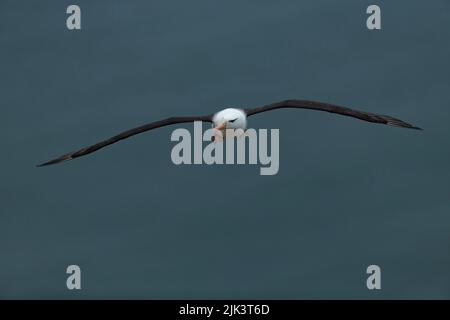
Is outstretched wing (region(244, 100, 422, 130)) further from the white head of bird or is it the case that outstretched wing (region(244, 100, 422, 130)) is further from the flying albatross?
the white head of bird

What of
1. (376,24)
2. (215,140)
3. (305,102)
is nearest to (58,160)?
(215,140)

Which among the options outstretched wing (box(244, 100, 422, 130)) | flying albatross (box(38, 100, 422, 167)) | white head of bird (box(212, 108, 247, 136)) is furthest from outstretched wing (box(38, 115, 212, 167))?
outstretched wing (box(244, 100, 422, 130))

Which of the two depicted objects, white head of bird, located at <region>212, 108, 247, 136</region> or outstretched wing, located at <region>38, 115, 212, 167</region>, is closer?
outstretched wing, located at <region>38, 115, 212, 167</region>

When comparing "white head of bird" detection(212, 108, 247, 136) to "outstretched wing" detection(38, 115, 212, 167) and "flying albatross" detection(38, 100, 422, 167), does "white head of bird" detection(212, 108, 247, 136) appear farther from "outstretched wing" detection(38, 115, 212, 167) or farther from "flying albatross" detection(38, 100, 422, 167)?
"outstretched wing" detection(38, 115, 212, 167)

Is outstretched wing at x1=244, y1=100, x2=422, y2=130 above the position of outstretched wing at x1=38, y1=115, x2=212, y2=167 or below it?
above

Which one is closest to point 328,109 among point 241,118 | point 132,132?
point 241,118

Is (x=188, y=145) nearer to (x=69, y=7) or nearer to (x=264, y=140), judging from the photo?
(x=264, y=140)

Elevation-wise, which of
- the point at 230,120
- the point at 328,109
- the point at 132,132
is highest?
the point at 328,109

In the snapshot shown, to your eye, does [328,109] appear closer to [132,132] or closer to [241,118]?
[241,118]

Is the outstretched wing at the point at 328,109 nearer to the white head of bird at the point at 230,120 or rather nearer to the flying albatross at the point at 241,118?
the flying albatross at the point at 241,118
